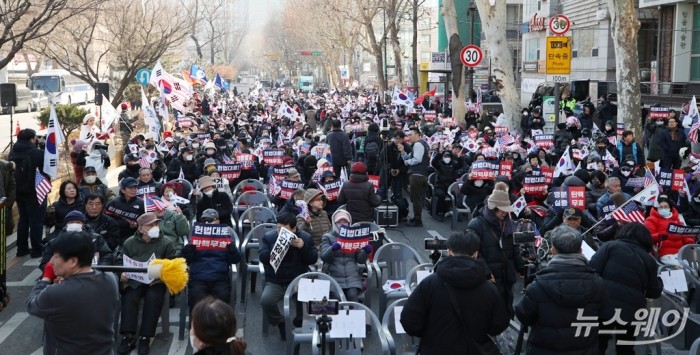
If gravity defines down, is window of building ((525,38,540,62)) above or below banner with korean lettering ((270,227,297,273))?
above

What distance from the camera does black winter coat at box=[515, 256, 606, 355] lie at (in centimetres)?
558

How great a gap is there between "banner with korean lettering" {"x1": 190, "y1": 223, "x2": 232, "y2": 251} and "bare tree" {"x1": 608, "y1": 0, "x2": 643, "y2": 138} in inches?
536

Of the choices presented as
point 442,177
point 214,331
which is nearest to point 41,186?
point 442,177

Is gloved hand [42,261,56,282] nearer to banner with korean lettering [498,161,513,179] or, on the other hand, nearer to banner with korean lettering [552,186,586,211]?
banner with korean lettering [552,186,586,211]

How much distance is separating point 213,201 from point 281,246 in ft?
11.7

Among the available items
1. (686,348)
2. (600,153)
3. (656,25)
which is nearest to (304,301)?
(686,348)

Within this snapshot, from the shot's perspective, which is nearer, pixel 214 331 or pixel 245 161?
pixel 214 331

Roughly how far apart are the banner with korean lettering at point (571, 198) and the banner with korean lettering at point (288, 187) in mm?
4011

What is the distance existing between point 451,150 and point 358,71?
272 feet

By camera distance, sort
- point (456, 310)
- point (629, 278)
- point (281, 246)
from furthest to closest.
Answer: point (281, 246), point (629, 278), point (456, 310)

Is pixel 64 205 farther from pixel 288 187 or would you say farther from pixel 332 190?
pixel 332 190

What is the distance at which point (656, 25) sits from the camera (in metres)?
38.6

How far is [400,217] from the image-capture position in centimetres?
1573

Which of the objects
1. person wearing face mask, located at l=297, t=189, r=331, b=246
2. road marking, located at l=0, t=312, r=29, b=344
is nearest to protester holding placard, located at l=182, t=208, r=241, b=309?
person wearing face mask, located at l=297, t=189, r=331, b=246
